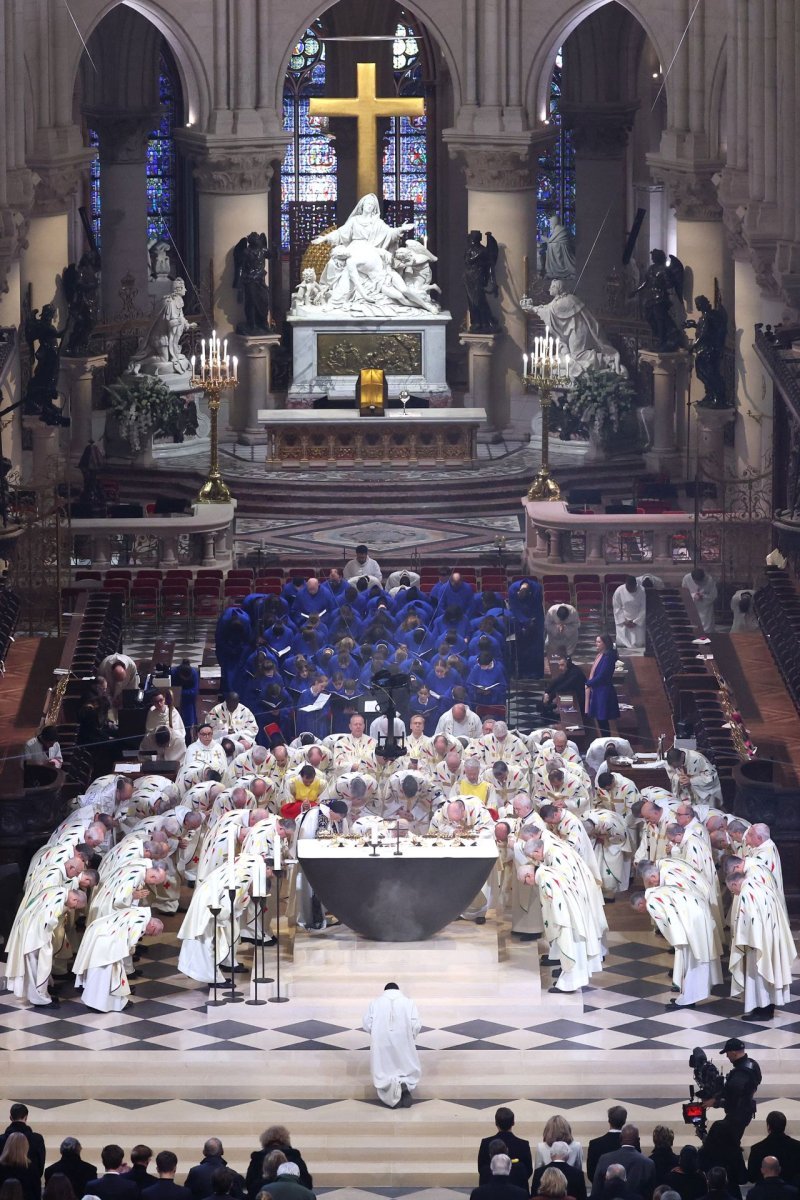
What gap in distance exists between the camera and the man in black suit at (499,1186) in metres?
16.7

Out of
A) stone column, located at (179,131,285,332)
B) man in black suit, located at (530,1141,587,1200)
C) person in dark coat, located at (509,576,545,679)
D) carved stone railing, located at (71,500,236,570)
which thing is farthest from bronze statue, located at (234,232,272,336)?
man in black suit, located at (530,1141,587,1200)

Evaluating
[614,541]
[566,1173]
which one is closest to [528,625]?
[614,541]

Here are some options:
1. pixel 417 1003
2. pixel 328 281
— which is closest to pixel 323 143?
pixel 328 281

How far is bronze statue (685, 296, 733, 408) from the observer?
38156 mm

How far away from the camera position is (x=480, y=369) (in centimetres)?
4284

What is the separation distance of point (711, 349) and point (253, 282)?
7405 mm

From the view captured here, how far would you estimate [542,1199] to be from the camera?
16.3m

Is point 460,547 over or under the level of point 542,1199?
over

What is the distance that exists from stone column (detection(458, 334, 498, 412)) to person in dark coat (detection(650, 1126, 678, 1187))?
26.3 metres

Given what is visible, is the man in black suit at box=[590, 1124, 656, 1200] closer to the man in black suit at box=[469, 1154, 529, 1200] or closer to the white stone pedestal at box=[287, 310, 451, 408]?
the man in black suit at box=[469, 1154, 529, 1200]

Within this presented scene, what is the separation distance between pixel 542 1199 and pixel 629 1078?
13.1ft

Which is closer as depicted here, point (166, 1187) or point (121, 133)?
point (166, 1187)

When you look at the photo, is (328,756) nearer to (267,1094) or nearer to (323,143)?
(267,1094)

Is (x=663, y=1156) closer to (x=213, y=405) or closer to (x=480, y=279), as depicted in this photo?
(x=213, y=405)
